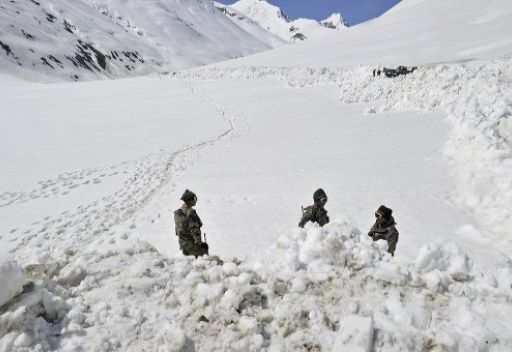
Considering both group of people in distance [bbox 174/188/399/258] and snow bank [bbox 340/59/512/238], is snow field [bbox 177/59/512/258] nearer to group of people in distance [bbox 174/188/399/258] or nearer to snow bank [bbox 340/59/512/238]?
snow bank [bbox 340/59/512/238]

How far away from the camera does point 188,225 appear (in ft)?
21.5

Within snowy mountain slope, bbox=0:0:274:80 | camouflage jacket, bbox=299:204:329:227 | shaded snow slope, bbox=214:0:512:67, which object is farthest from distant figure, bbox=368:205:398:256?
snowy mountain slope, bbox=0:0:274:80

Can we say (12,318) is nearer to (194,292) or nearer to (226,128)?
(194,292)

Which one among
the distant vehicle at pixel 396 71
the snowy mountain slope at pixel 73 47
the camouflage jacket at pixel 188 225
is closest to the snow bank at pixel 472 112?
the distant vehicle at pixel 396 71

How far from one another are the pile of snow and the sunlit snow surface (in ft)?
0.05

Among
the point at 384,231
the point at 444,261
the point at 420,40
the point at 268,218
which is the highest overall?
the point at 420,40

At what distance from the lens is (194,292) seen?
4.45 metres

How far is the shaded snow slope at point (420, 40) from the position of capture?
37.8 meters

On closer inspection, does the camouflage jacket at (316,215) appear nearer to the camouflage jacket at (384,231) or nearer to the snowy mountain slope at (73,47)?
the camouflage jacket at (384,231)

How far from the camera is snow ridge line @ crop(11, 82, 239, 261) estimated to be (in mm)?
9406

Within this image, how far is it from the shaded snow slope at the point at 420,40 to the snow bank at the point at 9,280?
112 ft

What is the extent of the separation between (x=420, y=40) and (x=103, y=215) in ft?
143

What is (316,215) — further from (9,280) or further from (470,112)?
(470,112)

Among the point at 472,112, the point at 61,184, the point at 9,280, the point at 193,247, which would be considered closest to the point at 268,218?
the point at 193,247
